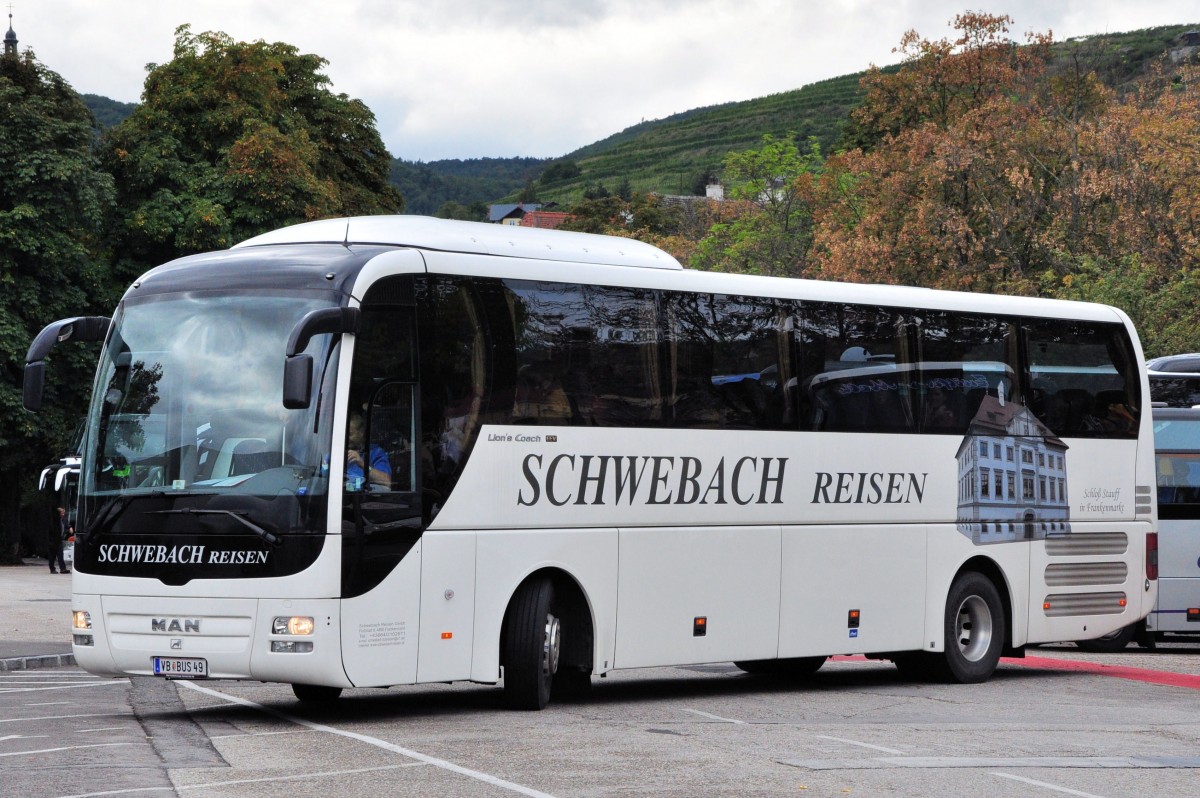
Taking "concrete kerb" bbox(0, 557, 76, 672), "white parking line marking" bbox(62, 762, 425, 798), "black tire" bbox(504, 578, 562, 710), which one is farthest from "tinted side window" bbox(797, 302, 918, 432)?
"concrete kerb" bbox(0, 557, 76, 672)

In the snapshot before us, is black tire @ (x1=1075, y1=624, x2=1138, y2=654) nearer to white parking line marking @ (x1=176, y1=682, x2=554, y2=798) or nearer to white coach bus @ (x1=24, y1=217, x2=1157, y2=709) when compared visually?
white coach bus @ (x1=24, y1=217, x2=1157, y2=709)

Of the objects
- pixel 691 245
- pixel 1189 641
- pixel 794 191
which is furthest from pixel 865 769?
pixel 691 245

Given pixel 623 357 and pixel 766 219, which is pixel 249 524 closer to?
pixel 623 357

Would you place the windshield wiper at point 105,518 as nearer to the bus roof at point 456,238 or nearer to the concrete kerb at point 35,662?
the bus roof at point 456,238

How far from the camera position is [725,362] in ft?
51.1

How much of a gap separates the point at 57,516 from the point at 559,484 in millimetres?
35638

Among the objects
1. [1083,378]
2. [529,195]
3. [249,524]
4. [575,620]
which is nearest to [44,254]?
[1083,378]

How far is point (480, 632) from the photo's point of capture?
13.5 metres

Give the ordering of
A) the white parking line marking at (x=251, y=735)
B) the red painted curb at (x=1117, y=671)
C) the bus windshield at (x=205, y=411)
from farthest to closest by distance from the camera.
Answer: the red painted curb at (x=1117, y=671), the bus windshield at (x=205, y=411), the white parking line marking at (x=251, y=735)

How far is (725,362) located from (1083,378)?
528cm

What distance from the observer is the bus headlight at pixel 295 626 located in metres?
12.4

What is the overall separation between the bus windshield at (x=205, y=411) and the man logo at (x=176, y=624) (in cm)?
70

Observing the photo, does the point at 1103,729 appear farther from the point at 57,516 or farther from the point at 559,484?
the point at 57,516

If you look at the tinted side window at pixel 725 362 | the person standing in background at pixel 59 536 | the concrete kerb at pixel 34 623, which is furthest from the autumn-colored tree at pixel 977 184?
the tinted side window at pixel 725 362
